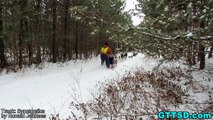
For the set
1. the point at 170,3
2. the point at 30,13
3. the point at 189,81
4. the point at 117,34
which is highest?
the point at 30,13

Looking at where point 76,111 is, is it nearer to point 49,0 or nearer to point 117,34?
point 117,34

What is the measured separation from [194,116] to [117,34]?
8.38ft

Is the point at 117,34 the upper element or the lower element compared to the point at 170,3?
lower

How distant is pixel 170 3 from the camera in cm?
583

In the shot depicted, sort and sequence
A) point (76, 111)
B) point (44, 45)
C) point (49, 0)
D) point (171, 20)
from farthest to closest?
1. point (44, 45)
2. point (49, 0)
3. point (76, 111)
4. point (171, 20)

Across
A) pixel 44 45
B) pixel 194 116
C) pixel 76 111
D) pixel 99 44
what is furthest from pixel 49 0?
pixel 194 116

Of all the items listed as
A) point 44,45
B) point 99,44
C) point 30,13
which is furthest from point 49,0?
point 99,44

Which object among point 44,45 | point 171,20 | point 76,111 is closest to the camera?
point 171,20

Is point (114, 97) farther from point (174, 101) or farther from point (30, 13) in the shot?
point (30, 13)

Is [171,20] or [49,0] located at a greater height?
[49,0]

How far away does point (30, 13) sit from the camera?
68.7 feet

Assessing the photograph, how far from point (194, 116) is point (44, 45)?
28.8m

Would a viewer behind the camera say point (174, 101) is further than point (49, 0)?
No

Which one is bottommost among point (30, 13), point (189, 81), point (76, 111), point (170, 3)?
point (76, 111)
